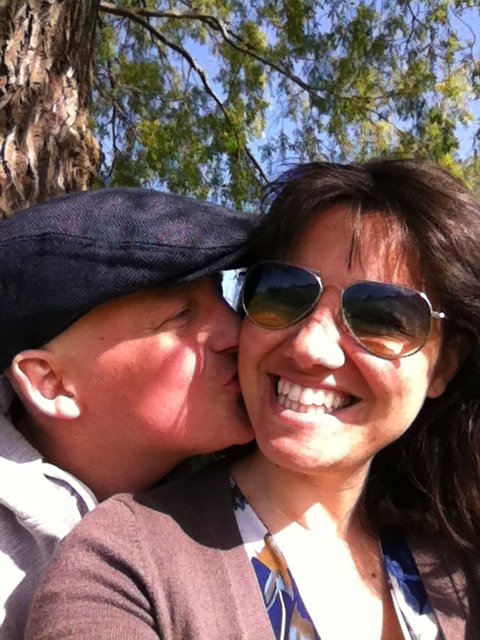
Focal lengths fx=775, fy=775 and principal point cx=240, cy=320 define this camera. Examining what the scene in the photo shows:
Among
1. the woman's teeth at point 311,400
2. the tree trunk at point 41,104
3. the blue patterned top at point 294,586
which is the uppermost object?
the tree trunk at point 41,104

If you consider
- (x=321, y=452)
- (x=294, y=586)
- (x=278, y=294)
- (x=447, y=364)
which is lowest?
(x=294, y=586)

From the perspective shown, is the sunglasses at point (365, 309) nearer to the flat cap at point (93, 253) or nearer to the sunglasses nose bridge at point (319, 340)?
the sunglasses nose bridge at point (319, 340)

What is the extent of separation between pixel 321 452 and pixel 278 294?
30 centimetres

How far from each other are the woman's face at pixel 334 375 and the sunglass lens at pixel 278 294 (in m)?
0.02

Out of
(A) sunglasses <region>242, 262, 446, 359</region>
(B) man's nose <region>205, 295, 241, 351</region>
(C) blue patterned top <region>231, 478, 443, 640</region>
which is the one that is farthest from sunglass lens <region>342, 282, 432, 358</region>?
(C) blue patterned top <region>231, 478, 443, 640</region>

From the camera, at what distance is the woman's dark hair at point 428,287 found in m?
1.46

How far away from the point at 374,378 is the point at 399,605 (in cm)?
45

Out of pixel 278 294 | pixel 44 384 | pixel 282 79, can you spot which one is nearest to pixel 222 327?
pixel 278 294

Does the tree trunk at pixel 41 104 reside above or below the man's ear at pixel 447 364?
above

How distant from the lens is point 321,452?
141 cm

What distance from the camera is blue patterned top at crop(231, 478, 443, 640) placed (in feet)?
4.50

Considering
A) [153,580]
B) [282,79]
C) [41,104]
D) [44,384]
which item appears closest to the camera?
[153,580]

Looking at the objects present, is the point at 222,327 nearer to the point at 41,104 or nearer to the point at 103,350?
the point at 103,350

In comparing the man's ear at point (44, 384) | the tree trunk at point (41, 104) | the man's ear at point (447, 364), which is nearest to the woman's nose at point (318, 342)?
the man's ear at point (447, 364)
